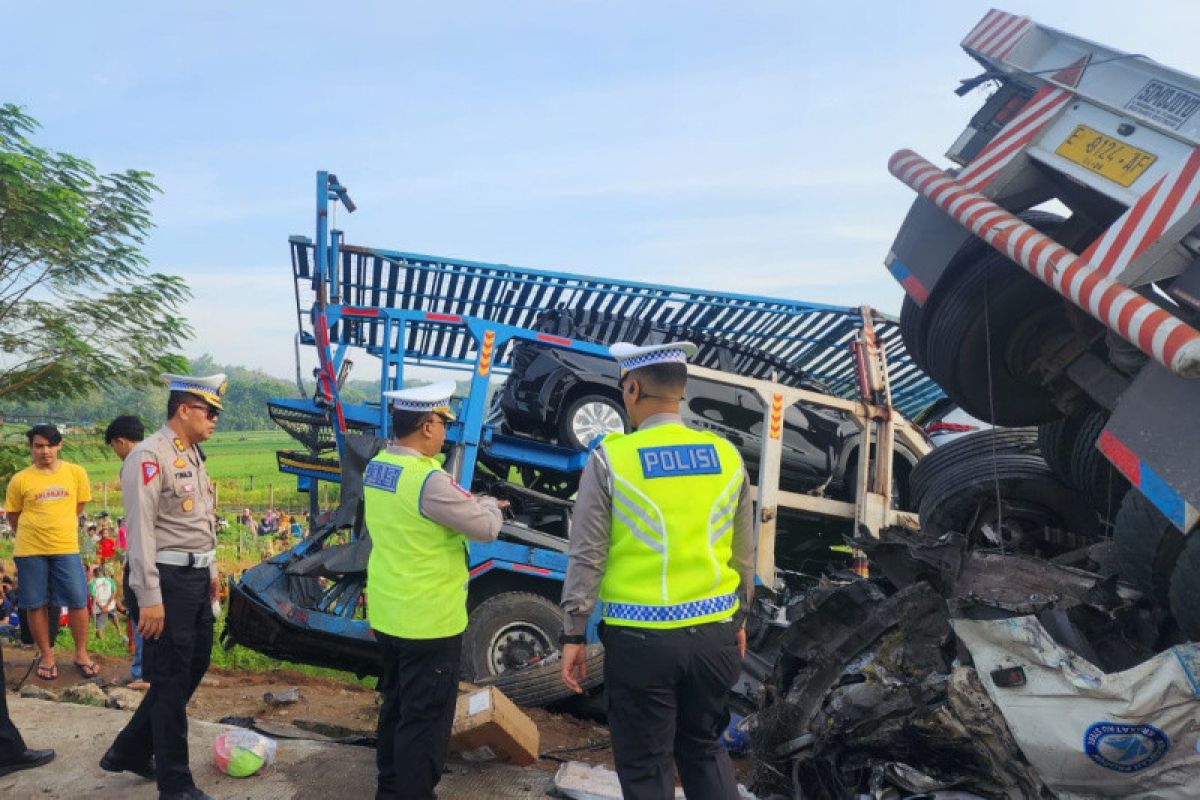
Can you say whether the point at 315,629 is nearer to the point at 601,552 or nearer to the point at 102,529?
the point at 601,552

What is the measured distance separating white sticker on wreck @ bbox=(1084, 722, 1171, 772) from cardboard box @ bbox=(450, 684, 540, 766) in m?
2.11

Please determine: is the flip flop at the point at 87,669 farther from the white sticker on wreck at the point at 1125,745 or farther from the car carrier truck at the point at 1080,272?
the white sticker on wreck at the point at 1125,745

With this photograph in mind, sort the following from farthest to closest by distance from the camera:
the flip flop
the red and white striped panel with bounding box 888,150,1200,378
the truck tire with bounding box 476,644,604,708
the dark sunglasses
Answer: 1. the flip flop
2. the truck tire with bounding box 476,644,604,708
3. the dark sunglasses
4. the red and white striped panel with bounding box 888,150,1200,378

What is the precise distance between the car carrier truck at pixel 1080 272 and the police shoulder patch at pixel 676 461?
133 centimetres

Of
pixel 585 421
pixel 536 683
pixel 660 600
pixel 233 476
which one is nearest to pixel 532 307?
pixel 585 421

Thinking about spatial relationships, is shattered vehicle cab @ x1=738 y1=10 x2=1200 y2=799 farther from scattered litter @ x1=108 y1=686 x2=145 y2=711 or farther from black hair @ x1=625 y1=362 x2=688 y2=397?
scattered litter @ x1=108 y1=686 x2=145 y2=711

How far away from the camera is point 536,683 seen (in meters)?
4.91

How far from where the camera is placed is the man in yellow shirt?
5.76m

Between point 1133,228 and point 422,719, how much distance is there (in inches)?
109

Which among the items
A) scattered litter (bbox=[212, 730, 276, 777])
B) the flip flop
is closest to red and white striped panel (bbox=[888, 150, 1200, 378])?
scattered litter (bbox=[212, 730, 276, 777])

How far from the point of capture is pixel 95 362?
444 inches

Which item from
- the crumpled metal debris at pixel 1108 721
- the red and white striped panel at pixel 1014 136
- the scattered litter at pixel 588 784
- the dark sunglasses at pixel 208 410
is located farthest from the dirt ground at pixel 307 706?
the red and white striped panel at pixel 1014 136

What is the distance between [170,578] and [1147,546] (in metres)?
3.45

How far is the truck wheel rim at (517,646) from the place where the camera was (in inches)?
206
